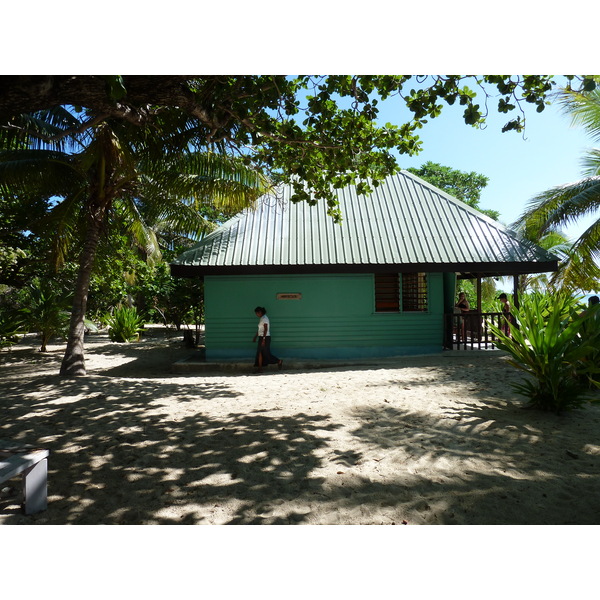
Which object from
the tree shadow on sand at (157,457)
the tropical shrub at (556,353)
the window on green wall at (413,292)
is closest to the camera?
the tree shadow on sand at (157,457)

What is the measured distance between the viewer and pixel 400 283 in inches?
460

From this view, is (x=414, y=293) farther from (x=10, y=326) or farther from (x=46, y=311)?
(x=10, y=326)

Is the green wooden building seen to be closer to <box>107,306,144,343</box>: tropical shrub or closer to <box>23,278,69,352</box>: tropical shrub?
<box>23,278,69,352</box>: tropical shrub

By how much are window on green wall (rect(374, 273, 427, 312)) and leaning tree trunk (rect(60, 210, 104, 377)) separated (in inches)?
299

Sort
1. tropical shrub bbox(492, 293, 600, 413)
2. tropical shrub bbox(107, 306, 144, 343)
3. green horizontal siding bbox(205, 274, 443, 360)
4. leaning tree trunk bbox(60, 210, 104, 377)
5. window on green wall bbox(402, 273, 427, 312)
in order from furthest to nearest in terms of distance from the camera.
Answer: tropical shrub bbox(107, 306, 144, 343) → window on green wall bbox(402, 273, 427, 312) → green horizontal siding bbox(205, 274, 443, 360) → leaning tree trunk bbox(60, 210, 104, 377) → tropical shrub bbox(492, 293, 600, 413)

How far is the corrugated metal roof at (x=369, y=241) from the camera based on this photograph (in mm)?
10883

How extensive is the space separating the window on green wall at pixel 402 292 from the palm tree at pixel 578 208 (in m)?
5.45

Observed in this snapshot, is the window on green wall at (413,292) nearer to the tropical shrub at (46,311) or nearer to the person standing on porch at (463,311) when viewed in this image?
the person standing on porch at (463,311)

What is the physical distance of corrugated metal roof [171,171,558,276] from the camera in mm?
10883

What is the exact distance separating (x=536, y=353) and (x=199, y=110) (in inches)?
224

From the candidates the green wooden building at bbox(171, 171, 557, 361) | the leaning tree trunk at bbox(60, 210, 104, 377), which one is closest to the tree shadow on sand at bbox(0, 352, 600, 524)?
the leaning tree trunk at bbox(60, 210, 104, 377)

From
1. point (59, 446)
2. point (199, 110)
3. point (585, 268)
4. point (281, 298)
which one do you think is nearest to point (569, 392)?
point (199, 110)

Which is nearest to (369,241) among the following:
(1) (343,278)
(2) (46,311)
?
(1) (343,278)

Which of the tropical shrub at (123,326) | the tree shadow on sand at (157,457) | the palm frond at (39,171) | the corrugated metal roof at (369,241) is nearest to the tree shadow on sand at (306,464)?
the tree shadow on sand at (157,457)
